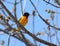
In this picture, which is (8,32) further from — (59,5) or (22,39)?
(59,5)

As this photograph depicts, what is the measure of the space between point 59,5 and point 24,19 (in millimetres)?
2317

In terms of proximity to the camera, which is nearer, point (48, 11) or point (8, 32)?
point (8, 32)

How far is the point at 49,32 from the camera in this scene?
274cm

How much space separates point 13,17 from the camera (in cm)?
171

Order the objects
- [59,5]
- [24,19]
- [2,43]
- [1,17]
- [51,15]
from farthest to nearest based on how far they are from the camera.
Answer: [24,19], [51,15], [2,43], [59,5], [1,17]

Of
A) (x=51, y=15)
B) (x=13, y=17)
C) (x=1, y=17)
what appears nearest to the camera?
(x=13, y=17)

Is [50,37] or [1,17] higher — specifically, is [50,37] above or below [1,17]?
below

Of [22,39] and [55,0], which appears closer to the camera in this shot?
[22,39]

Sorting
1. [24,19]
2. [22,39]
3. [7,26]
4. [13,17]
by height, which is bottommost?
[24,19]

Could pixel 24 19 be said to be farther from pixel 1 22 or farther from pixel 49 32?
pixel 1 22

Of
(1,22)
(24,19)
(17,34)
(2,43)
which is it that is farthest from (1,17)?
(24,19)

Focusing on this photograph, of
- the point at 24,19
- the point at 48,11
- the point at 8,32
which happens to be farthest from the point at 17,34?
the point at 24,19

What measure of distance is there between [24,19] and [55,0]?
2292 mm

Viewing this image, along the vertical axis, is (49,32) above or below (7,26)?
below
